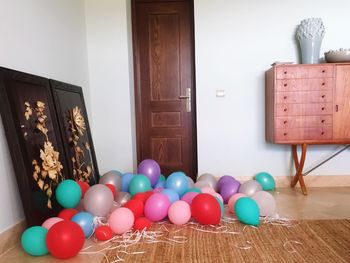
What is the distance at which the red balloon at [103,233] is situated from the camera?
71.3 inches

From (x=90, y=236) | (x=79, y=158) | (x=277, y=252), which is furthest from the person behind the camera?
(x=79, y=158)

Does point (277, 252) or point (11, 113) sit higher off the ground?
point (11, 113)

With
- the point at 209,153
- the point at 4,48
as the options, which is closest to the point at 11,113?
the point at 4,48

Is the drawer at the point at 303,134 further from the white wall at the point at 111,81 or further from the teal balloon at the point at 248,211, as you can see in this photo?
the white wall at the point at 111,81

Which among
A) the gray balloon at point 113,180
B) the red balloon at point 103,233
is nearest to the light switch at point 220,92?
the gray balloon at point 113,180

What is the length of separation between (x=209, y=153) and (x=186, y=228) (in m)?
1.30

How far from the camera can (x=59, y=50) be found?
2.60 metres

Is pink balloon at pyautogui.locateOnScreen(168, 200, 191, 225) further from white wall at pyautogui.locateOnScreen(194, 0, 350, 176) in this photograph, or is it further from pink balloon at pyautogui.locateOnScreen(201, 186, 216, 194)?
white wall at pyautogui.locateOnScreen(194, 0, 350, 176)

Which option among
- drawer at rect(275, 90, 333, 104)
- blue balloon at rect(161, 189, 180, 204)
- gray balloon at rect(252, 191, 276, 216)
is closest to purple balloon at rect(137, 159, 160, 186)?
blue balloon at rect(161, 189, 180, 204)

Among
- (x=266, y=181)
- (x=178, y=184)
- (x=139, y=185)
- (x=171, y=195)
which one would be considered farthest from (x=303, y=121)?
(x=139, y=185)

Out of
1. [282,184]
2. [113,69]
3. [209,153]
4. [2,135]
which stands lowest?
[282,184]

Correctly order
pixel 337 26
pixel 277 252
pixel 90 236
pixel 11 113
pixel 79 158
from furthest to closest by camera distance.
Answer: pixel 337 26, pixel 79 158, pixel 90 236, pixel 11 113, pixel 277 252

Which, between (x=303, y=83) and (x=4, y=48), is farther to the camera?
(x=303, y=83)

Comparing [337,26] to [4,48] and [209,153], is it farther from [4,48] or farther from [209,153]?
[4,48]
